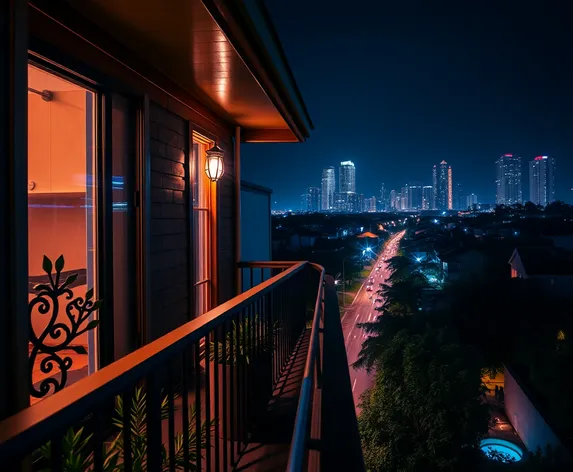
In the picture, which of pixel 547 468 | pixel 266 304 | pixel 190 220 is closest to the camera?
pixel 266 304

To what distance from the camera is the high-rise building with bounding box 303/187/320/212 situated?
391 ft

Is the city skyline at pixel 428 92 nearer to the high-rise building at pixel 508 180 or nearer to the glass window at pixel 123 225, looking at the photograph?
the high-rise building at pixel 508 180

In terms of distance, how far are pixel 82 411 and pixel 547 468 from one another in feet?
56.0

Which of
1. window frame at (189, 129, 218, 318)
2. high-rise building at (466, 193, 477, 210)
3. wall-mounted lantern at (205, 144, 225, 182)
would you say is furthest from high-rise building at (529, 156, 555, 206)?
wall-mounted lantern at (205, 144, 225, 182)

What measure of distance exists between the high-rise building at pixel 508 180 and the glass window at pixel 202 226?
140993mm

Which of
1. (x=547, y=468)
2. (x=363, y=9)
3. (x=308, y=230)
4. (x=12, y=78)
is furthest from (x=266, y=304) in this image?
(x=363, y=9)

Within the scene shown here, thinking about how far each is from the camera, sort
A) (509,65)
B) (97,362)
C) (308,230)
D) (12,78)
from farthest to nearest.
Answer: (509,65) < (308,230) < (97,362) < (12,78)

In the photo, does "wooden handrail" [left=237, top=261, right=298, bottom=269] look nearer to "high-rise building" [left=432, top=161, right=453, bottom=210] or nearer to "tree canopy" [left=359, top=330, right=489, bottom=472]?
"tree canopy" [left=359, top=330, right=489, bottom=472]

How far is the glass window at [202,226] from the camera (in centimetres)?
506

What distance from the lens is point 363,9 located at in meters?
96.8

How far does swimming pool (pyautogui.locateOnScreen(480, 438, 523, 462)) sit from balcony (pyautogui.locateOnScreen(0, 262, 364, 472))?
16797 millimetres

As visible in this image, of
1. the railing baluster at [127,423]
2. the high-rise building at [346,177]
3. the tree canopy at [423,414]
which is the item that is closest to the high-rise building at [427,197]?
the high-rise building at [346,177]

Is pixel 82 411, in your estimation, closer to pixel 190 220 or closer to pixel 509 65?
pixel 190 220

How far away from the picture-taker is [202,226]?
5258 millimetres
